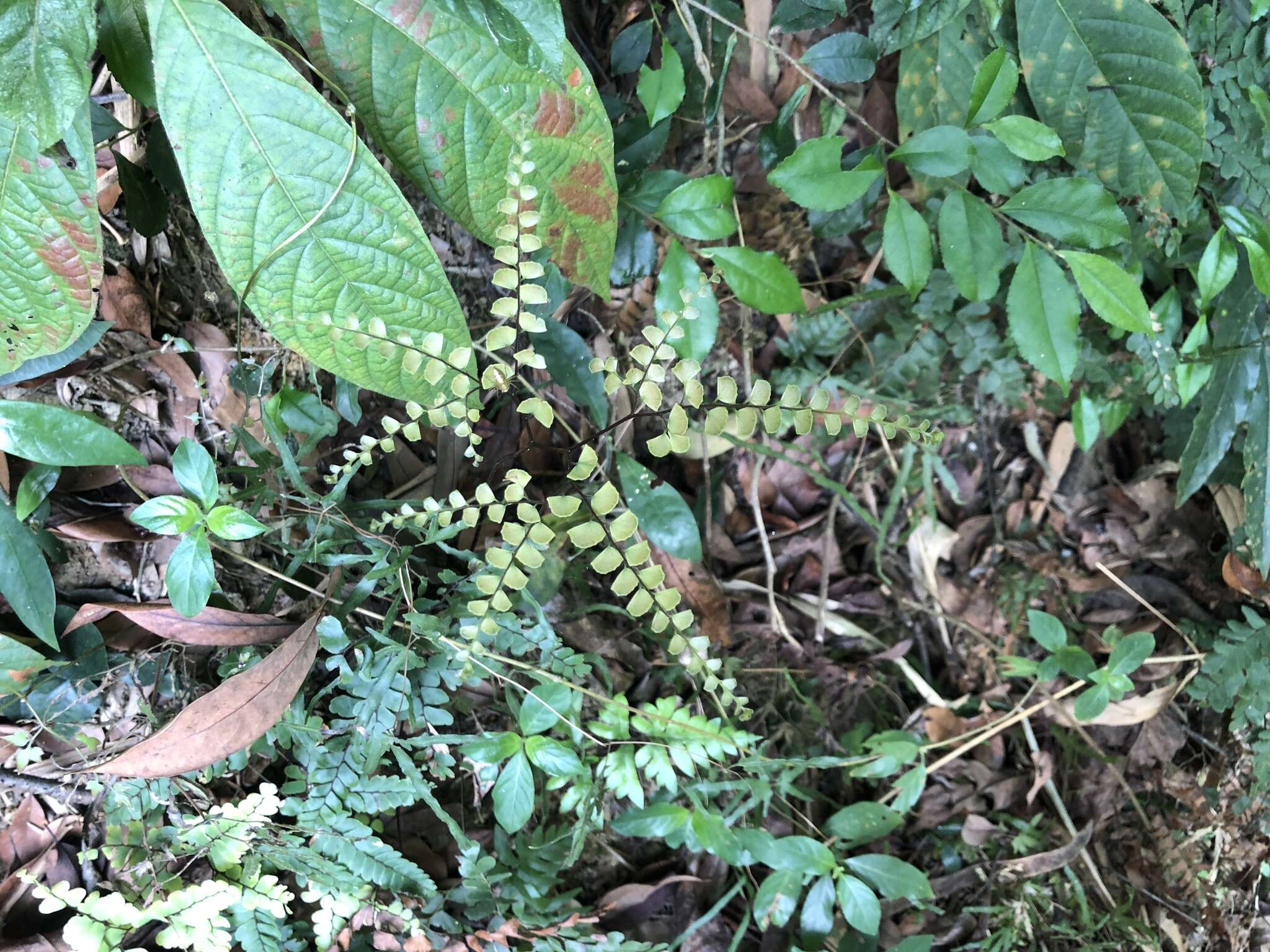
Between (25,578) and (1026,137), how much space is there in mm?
1400

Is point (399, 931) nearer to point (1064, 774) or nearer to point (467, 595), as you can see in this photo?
point (467, 595)

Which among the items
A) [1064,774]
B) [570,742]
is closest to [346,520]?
[570,742]

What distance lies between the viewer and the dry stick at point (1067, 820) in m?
1.54

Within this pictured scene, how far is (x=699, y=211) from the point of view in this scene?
1.04 meters

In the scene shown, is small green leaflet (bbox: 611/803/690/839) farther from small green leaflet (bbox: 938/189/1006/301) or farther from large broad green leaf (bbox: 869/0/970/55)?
large broad green leaf (bbox: 869/0/970/55)

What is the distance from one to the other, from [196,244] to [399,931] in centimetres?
105

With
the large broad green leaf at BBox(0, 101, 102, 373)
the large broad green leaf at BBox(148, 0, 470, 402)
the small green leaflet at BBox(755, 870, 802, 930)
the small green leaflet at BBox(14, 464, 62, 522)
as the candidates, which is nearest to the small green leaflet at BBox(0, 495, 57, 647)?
the small green leaflet at BBox(14, 464, 62, 522)

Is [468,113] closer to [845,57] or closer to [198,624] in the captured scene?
[845,57]

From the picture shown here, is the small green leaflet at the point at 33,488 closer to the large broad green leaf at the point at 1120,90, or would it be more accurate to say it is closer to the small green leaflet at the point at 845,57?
the small green leaflet at the point at 845,57

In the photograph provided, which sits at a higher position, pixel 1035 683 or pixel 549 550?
pixel 549 550

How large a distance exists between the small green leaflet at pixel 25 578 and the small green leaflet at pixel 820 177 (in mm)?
1061

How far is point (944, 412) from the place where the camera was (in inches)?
60.9

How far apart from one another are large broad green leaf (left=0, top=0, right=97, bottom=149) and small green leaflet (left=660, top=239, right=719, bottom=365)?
2.22 ft

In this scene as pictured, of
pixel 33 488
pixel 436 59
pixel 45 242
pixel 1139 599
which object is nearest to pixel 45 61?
pixel 45 242
